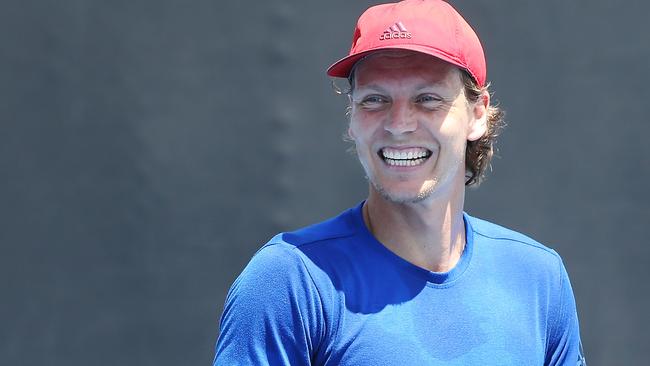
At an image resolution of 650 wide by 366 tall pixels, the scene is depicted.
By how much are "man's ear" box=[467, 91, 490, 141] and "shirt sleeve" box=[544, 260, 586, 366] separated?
1.02 feet

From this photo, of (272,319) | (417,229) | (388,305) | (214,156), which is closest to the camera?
(272,319)

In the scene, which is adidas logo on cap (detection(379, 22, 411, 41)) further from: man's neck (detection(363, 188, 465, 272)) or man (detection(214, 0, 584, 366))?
man's neck (detection(363, 188, 465, 272))

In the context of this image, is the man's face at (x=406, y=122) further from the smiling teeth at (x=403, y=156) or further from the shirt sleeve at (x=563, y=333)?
the shirt sleeve at (x=563, y=333)

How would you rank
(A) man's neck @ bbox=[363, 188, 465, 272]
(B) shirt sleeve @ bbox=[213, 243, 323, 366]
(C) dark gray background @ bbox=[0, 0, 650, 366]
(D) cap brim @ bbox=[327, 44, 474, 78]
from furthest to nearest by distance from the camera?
1. (C) dark gray background @ bbox=[0, 0, 650, 366]
2. (A) man's neck @ bbox=[363, 188, 465, 272]
3. (D) cap brim @ bbox=[327, 44, 474, 78]
4. (B) shirt sleeve @ bbox=[213, 243, 323, 366]

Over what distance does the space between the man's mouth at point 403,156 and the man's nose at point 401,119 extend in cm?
4

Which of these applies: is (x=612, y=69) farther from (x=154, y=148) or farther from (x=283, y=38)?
(x=154, y=148)

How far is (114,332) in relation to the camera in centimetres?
288

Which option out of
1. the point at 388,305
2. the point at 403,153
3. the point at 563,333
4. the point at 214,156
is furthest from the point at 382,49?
the point at 214,156

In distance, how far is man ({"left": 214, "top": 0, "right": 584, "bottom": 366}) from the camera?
1.71 m

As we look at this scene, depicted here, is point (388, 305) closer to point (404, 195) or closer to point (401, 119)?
point (404, 195)

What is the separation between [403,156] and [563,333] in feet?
1.53

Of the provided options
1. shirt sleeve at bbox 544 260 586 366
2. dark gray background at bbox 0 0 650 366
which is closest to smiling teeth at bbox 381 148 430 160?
shirt sleeve at bbox 544 260 586 366

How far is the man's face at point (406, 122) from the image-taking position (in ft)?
5.99

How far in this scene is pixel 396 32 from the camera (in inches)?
72.3
